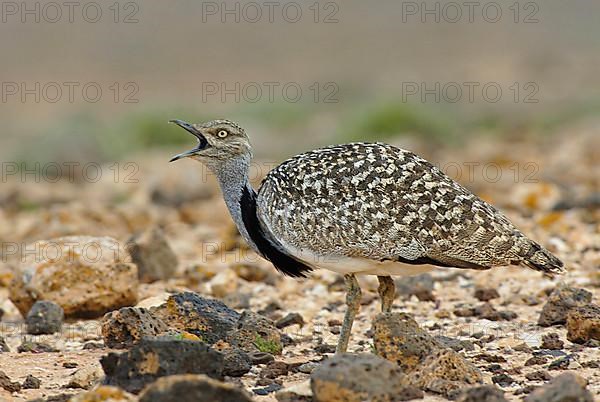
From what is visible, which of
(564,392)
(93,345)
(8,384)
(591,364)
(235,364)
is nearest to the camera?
(564,392)

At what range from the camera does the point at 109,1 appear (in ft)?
235

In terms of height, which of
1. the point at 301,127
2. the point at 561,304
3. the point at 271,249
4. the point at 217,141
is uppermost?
the point at 301,127

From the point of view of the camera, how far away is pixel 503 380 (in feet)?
20.7

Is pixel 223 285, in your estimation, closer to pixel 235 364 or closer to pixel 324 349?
pixel 324 349

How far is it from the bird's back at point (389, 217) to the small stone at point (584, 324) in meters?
0.37

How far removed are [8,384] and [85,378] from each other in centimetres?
45

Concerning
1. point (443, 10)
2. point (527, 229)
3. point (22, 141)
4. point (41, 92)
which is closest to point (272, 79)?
point (41, 92)

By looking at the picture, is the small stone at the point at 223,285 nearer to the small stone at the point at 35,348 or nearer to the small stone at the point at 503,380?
the small stone at the point at 35,348

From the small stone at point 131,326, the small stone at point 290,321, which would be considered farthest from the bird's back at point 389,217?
the small stone at point 290,321

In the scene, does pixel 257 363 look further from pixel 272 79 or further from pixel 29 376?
pixel 272 79

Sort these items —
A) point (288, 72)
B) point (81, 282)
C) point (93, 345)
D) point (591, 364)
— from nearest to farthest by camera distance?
point (591, 364) < point (93, 345) < point (81, 282) < point (288, 72)

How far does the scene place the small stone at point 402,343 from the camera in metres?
6.30

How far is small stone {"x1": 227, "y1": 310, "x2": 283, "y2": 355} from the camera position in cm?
712

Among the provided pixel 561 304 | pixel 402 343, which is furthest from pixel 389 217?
pixel 561 304
